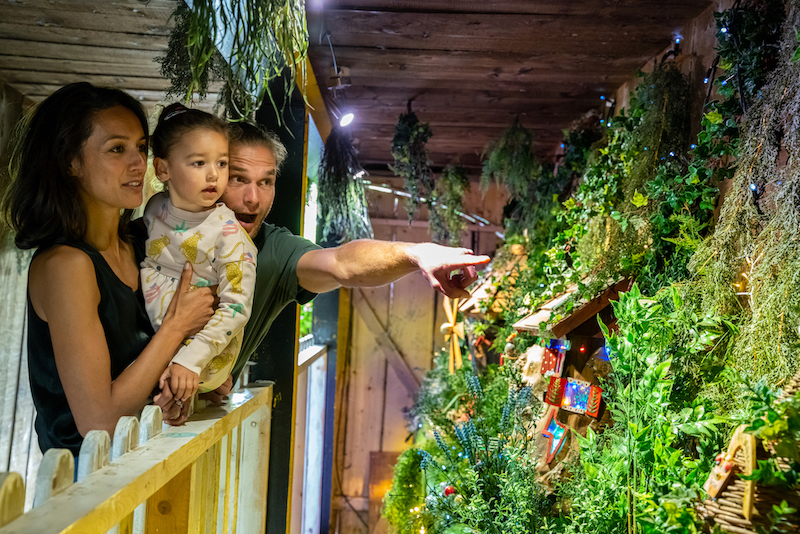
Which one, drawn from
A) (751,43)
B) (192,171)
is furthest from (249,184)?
(751,43)

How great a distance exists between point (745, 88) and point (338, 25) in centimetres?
156

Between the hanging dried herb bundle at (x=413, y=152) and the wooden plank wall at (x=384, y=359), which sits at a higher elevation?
the hanging dried herb bundle at (x=413, y=152)

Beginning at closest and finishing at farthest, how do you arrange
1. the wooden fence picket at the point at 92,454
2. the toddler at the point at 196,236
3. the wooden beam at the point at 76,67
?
1. the wooden fence picket at the point at 92,454
2. the toddler at the point at 196,236
3. the wooden beam at the point at 76,67

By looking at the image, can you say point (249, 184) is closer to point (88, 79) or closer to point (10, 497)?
point (88, 79)

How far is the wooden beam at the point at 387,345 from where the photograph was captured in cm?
480

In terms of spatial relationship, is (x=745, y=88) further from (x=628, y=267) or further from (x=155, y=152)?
(x=155, y=152)

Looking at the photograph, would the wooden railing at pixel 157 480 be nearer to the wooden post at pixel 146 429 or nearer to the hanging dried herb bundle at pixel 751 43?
the wooden post at pixel 146 429

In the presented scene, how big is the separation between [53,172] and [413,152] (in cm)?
239

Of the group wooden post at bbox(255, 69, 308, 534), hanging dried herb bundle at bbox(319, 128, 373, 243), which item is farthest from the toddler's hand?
hanging dried herb bundle at bbox(319, 128, 373, 243)

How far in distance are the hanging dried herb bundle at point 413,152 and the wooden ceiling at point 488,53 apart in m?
0.12

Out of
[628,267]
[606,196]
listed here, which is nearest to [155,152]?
[628,267]

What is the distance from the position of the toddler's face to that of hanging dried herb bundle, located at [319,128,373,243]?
6.11 ft

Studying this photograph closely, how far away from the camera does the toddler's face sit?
1.40 m

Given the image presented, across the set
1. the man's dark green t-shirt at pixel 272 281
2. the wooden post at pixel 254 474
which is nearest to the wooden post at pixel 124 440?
the man's dark green t-shirt at pixel 272 281
